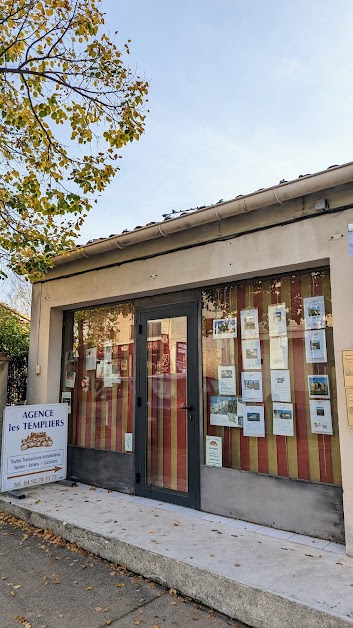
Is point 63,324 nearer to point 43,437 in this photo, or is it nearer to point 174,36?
point 43,437

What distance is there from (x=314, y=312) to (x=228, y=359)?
110 cm

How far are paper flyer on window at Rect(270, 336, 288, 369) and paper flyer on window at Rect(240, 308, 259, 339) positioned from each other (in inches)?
8.8

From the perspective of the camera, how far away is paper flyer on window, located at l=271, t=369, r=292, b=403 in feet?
13.5

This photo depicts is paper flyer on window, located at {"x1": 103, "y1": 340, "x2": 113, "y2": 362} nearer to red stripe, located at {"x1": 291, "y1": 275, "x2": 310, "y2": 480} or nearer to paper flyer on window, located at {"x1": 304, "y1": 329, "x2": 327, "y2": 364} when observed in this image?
red stripe, located at {"x1": 291, "y1": 275, "x2": 310, "y2": 480}

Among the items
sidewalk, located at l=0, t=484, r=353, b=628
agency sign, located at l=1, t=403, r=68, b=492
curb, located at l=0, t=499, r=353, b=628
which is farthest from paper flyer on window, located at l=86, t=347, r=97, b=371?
curb, located at l=0, t=499, r=353, b=628

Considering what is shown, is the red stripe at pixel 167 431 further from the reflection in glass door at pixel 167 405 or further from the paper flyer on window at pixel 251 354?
the paper flyer on window at pixel 251 354

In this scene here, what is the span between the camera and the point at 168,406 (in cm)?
503

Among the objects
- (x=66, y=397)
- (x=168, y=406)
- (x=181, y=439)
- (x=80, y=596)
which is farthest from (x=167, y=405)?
(x=80, y=596)

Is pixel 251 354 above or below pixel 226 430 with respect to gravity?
above

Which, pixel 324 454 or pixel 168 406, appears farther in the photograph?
pixel 168 406

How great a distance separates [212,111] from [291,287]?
10.9ft

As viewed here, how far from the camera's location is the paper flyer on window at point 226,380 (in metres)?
4.52

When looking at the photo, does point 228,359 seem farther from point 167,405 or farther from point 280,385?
point 167,405

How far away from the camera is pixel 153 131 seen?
218 inches
